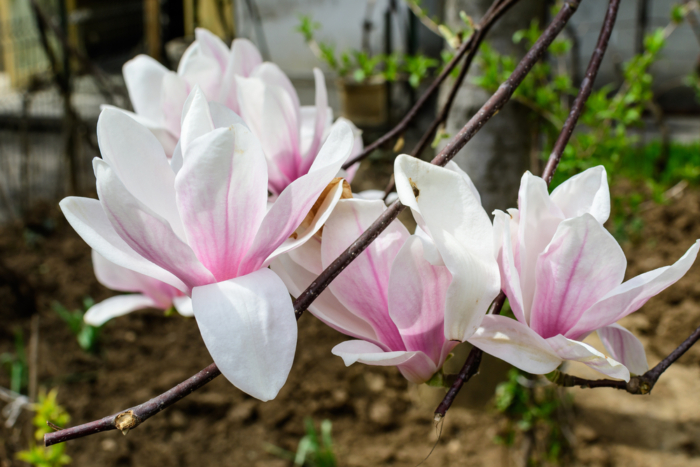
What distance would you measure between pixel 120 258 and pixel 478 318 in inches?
7.9

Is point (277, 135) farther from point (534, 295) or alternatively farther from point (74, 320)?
point (74, 320)

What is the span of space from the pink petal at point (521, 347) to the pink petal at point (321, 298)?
0.26 ft

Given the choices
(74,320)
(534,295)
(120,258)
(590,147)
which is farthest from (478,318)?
(74,320)

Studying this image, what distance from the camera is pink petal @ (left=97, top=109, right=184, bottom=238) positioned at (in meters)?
0.31

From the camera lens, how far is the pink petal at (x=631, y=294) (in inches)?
11.4

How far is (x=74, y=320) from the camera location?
6.10ft

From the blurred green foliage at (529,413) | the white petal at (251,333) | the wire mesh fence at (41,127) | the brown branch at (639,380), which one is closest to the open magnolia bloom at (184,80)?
the white petal at (251,333)

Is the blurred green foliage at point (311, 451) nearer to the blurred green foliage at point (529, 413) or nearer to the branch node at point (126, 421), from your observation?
the blurred green foliage at point (529, 413)

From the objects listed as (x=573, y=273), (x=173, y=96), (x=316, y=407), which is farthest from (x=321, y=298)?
(x=316, y=407)

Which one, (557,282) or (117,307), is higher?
(557,282)

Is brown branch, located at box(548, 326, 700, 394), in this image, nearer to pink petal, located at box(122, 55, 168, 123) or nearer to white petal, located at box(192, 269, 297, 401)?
white petal, located at box(192, 269, 297, 401)

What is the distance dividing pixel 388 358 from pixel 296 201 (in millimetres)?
98

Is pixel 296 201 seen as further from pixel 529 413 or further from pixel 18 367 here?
pixel 18 367

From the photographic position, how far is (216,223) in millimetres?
300
